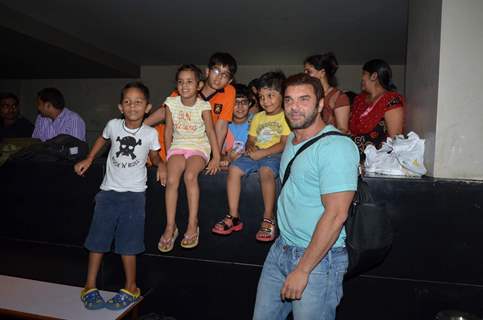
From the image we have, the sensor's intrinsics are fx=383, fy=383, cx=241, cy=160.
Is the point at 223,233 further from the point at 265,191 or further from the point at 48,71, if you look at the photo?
the point at 48,71

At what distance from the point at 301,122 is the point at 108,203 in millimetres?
1466

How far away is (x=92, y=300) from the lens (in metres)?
2.58

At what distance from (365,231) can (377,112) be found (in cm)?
161

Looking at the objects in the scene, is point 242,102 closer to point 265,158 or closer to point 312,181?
point 265,158

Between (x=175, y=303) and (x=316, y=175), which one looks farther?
(x=175, y=303)

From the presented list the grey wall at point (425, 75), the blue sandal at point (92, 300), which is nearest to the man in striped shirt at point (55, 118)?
the blue sandal at point (92, 300)

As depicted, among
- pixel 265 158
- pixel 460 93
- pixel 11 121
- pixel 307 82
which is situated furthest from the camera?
pixel 11 121

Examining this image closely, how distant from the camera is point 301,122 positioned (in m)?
1.81

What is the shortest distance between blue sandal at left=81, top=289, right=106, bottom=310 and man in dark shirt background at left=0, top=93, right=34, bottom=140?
2.79 metres

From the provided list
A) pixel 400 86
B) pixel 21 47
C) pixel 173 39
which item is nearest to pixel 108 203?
pixel 173 39

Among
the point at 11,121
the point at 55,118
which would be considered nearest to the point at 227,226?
the point at 55,118

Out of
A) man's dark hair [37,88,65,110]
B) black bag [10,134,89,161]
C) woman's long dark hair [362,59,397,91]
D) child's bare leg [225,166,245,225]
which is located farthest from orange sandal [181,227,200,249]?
man's dark hair [37,88,65,110]

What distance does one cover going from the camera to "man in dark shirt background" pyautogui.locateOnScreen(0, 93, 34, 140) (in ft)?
14.6

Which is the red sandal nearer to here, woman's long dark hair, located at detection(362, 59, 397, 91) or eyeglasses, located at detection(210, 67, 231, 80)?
eyeglasses, located at detection(210, 67, 231, 80)
